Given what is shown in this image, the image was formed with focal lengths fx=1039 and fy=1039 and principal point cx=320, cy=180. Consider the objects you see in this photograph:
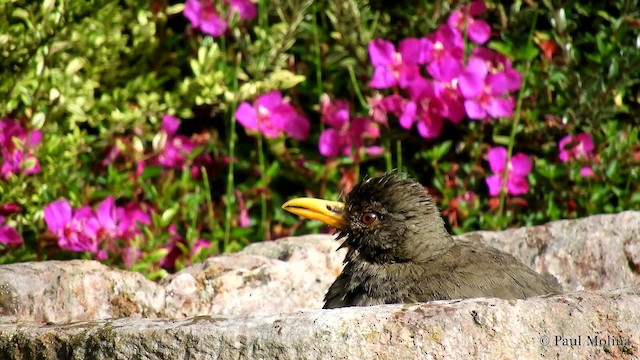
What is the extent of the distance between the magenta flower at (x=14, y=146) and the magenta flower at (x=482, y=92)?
236cm

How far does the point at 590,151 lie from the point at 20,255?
320 cm

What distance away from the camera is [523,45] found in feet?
20.0

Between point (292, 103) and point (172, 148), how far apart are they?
2.66 ft

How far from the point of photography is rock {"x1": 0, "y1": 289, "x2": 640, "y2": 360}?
2.96m

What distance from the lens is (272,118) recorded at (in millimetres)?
6133

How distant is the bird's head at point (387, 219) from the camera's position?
4387mm

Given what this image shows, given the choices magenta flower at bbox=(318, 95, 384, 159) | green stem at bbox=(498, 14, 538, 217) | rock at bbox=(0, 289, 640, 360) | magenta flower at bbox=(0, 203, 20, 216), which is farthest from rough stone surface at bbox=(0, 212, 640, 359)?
green stem at bbox=(498, 14, 538, 217)

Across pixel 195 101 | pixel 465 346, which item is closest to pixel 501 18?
pixel 195 101

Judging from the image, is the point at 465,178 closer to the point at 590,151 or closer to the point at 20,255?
the point at 590,151

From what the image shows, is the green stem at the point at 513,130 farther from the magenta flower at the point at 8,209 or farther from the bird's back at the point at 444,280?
the magenta flower at the point at 8,209

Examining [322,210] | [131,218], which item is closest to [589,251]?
[322,210]

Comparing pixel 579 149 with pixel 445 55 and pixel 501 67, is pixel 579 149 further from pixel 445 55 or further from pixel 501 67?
pixel 445 55

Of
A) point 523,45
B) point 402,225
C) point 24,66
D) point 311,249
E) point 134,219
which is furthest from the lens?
point 523,45

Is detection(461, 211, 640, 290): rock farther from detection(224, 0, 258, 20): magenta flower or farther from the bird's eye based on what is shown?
detection(224, 0, 258, 20): magenta flower
